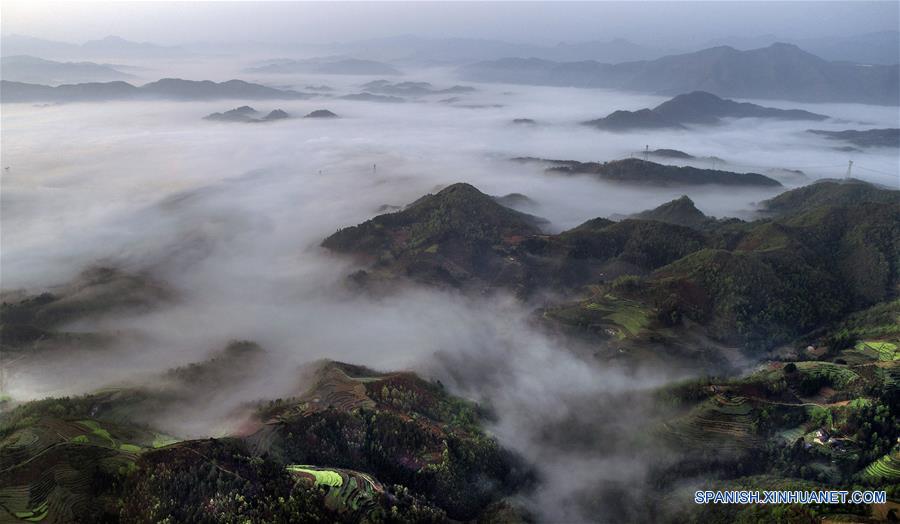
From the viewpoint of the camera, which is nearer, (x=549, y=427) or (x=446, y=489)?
(x=446, y=489)

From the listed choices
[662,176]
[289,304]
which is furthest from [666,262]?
[662,176]

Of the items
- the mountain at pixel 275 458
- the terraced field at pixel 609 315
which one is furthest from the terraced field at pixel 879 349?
the mountain at pixel 275 458

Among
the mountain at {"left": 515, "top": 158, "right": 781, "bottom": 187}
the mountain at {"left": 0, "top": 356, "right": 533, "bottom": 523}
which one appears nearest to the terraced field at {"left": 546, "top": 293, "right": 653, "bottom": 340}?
the mountain at {"left": 0, "top": 356, "right": 533, "bottom": 523}

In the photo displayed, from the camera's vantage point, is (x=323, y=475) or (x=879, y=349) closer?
(x=323, y=475)

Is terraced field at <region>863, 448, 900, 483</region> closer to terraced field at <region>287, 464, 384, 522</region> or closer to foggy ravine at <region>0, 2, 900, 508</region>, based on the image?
foggy ravine at <region>0, 2, 900, 508</region>

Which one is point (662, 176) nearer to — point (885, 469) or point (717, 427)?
point (717, 427)

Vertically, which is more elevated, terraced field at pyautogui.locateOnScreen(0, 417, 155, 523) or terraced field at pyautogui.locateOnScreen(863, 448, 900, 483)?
terraced field at pyautogui.locateOnScreen(863, 448, 900, 483)

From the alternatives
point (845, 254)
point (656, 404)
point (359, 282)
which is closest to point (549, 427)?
point (656, 404)

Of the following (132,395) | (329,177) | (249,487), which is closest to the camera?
(249,487)

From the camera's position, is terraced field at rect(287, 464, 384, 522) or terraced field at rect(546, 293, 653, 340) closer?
terraced field at rect(287, 464, 384, 522)

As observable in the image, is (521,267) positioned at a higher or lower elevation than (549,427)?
higher

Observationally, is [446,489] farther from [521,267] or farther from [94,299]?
[94,299]
